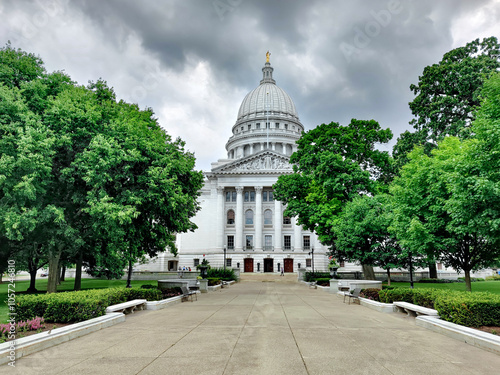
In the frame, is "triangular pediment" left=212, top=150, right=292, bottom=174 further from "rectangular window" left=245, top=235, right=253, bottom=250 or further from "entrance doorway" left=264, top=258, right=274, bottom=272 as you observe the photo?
"entrance doorway" left=264, top=258, right=274, bottom=272

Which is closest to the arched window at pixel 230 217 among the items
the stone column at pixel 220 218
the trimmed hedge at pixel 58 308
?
the stone column at pixel 220 218

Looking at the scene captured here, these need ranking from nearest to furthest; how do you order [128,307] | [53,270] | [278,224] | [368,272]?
[128,307] → [53,270] → [368,272] → [278,224]

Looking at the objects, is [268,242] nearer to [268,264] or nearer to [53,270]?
[268,264]

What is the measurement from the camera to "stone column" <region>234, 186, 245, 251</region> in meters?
69.9

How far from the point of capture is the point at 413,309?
503 inches

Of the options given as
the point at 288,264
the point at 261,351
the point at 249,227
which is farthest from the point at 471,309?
the point at 249,227

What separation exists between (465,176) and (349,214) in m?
12.0

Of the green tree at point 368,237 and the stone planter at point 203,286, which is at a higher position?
the green tree at point 368,237

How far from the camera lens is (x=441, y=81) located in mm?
31234

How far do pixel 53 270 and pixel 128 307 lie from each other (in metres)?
8.13

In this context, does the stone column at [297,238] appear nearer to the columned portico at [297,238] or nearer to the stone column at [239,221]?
the columned portico at [297,238]

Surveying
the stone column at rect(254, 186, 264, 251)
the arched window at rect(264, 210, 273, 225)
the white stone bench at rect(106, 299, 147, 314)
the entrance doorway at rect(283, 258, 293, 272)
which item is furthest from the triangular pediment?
the white stone bench at rect(106, 299, 147, 314)

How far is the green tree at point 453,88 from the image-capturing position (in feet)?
94.5

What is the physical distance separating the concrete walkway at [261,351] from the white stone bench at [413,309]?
0.79 m
